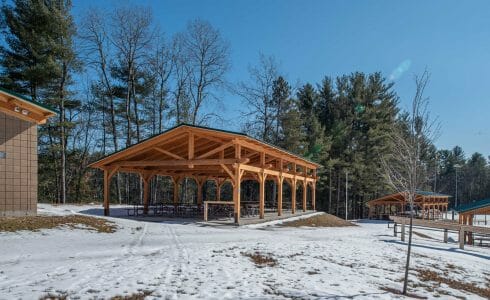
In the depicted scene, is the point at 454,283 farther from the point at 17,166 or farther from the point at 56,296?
the point at 17,166

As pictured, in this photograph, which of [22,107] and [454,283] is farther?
[22,107]

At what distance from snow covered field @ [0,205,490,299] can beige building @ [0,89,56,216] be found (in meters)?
2.71

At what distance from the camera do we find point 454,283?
7656mm

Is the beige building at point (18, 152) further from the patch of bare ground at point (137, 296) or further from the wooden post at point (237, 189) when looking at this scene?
the patch of bare ground at point (137, 296)

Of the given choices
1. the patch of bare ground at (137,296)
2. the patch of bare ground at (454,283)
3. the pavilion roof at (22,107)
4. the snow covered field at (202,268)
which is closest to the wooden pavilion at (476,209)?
the snow covered field at (202,268)

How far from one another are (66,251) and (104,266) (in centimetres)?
181

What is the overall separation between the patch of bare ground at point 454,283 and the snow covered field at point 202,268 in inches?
6.9

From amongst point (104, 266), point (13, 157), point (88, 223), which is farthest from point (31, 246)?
point (13, 157)

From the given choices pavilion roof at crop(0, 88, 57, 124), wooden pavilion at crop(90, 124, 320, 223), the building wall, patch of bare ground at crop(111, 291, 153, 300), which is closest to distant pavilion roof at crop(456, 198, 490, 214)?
wooden pavilion at crop(90, 124, 320, 223)

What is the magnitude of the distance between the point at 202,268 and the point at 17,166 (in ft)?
28.0

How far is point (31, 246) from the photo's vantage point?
26.9ft

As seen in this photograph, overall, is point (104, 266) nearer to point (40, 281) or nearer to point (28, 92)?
point (40, 281)

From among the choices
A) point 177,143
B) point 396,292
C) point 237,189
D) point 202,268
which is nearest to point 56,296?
point 202,268

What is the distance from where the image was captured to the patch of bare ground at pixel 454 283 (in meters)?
7.18
